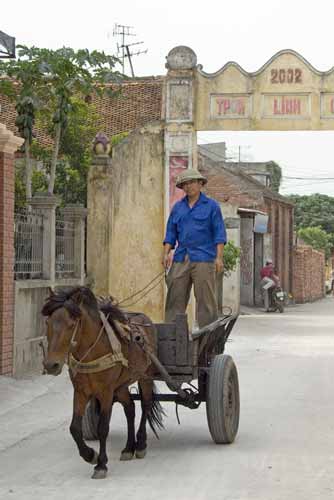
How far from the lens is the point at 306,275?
51562mm

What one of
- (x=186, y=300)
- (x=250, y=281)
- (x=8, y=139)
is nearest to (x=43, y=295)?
(x=8, y=139)

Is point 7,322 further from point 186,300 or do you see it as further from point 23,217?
point 186,300

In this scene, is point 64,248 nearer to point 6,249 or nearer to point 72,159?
point 6,249

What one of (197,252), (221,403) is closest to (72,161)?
(197,252)

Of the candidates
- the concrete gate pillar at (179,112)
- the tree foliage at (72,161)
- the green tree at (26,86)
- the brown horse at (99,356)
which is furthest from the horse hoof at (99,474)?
the tree foliage at (72,161)

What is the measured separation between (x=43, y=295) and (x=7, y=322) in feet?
6.25

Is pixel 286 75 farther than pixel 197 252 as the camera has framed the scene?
Yes

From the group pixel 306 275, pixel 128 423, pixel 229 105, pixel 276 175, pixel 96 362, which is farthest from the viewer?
pixel 276 175

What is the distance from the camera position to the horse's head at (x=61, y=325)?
754 centimetres

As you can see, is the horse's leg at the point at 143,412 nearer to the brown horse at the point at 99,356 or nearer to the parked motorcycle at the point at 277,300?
the brown horse at the point at 99,356

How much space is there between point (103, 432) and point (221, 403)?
4.80 feet

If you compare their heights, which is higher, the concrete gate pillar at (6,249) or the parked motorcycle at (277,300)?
the concrete gate pillar at (6,249)

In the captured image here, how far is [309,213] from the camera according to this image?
92562 mm

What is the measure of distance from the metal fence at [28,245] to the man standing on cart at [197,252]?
17.1ft
